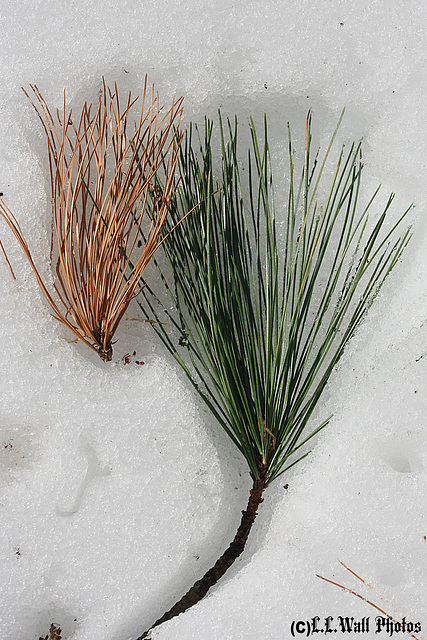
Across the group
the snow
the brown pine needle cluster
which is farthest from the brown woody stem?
the brown pine needle cluster

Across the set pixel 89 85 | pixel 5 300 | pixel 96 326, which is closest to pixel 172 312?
pixel 96 326

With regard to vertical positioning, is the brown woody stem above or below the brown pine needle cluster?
below

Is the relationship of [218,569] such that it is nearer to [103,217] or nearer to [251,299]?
[251,299]

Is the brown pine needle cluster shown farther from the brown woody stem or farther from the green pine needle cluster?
the brown woody stem

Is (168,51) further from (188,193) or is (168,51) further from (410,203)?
(410,203)

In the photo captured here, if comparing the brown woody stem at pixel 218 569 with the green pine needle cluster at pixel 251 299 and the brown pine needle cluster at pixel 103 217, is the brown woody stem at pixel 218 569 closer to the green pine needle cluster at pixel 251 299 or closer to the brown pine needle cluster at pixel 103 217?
the green pine needle cluster at pixel 251 299

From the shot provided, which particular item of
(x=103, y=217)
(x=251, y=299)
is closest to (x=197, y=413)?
(x=251, y=299)
